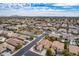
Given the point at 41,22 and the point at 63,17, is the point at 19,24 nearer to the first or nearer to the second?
the point at 41,22

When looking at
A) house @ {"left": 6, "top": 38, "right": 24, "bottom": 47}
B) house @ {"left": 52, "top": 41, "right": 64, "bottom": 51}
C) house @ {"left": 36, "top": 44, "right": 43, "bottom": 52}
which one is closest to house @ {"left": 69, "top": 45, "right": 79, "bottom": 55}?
house @ {"left": 52, "top": 41, "right": 64, "bottom": 51}

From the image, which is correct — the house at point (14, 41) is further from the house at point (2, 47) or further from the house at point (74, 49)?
the house at point (74, 49)

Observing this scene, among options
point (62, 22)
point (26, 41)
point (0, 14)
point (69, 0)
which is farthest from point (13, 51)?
point (69, 0)

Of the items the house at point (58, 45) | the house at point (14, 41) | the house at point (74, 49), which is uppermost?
the house at point (14, 41)

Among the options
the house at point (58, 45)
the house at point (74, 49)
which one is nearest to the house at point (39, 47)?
the house at point (58, 45)

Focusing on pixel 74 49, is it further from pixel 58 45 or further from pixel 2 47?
pixel 2 47

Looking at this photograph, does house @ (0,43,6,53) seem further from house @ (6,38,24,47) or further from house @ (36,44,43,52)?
house @ (36,44,43,52)

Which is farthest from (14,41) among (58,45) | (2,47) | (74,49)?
(74,49)

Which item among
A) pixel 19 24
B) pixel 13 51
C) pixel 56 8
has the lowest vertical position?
pixel 13 51

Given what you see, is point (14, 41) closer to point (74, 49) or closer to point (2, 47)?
point (2, 47)

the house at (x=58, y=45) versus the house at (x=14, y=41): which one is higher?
the house at (x=14, y=41)

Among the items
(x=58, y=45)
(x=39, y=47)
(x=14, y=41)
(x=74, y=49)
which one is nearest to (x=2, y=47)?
(x=14, y=41)
